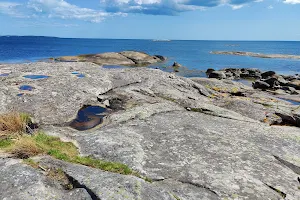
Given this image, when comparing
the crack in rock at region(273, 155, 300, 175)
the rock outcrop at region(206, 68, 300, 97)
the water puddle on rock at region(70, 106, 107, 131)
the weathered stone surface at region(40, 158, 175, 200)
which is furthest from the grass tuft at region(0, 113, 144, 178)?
the rock outcrop at region(206, 68, 300, 97)

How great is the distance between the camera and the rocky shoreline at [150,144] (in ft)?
29.2

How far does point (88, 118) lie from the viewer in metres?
17.9

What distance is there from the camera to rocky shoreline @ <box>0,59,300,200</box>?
8.90 metres

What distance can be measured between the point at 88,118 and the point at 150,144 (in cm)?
636

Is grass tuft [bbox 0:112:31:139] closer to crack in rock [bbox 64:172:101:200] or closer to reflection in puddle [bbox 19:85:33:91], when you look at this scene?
crack in rock [bbox 64:172:101:200]

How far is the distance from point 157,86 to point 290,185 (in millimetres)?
15928

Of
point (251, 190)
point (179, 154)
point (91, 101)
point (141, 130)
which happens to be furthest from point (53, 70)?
point (251, 190)

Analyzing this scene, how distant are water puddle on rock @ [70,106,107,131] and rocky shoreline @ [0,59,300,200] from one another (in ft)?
0.83

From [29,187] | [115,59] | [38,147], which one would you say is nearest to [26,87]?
[38,147]

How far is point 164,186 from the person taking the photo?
9750 mm

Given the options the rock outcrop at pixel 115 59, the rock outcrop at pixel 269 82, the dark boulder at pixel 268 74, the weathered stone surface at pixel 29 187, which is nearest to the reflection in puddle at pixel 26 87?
the weathered stone surface at pixel 29 187

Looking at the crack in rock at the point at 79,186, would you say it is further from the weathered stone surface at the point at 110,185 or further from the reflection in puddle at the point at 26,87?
the reflection in puddle at the point at 26,87

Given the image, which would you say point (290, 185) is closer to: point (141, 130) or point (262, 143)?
point (262, 143)

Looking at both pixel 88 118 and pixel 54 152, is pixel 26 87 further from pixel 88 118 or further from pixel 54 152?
pixel 54 152
